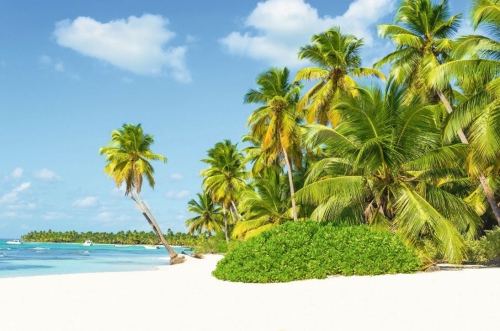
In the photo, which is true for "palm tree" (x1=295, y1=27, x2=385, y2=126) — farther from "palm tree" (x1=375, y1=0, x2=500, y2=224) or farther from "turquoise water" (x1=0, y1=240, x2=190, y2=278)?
"turquoise water" (x1=0, y1=240, x2=190, y2=278)

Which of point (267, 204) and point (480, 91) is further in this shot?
point (267, 204)

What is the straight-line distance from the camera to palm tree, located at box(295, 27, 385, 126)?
2291 centimetres

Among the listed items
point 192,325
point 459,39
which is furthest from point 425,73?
point 192,325

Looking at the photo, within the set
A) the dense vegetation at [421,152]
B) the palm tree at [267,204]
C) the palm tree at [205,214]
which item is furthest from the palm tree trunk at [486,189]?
the palm tree at [205,214]

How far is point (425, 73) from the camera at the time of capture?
19.5 metres

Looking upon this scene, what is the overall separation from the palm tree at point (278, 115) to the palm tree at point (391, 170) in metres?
7.64

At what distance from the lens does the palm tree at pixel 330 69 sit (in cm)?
2291

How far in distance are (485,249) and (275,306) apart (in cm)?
1277

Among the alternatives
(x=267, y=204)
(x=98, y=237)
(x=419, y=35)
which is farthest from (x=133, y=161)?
(x=98, y=237)

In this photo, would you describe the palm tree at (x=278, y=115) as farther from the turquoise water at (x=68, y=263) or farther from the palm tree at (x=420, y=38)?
the turquoise water at (x=68, y=263)

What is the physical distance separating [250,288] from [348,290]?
8.88ft

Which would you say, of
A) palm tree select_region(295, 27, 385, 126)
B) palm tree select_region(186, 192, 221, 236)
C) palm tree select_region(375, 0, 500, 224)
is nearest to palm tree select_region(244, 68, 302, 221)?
palm tree select_region(295, 27, 385, 126)

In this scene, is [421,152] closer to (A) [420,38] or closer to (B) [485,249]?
(B) [485,249]

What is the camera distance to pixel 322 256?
41.9 feet
